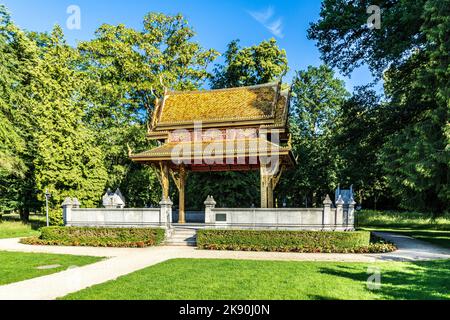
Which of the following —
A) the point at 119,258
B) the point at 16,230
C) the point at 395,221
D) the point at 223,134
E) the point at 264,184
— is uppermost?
the point at 223,134

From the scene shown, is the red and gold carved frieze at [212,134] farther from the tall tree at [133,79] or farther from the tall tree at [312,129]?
the tall tree at [312,129]

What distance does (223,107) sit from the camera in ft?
74.1

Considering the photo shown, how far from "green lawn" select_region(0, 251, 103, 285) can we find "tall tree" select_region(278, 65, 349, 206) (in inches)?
1157

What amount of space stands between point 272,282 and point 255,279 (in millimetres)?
539

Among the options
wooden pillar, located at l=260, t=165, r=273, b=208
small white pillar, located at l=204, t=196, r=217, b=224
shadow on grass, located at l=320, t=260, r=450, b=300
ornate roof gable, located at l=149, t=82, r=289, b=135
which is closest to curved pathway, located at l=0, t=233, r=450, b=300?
shadow on grass, located at l=320, t=260, r=450, b=300

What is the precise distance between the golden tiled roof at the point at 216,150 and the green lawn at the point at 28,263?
8159mm

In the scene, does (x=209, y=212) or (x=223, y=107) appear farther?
(x=223, y=107)

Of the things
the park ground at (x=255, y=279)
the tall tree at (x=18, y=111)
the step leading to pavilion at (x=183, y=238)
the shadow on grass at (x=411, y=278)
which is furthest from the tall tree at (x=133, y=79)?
the shadow on grass at (x=411, y=278)

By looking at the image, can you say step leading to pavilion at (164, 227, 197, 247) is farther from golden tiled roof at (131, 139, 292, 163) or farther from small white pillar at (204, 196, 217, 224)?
golden tiled roof at (131, 139, 292, 163)

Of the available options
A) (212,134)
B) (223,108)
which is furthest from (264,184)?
(223,108)

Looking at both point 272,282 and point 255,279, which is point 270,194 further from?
point 272,282

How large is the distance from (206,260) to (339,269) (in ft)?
15.2

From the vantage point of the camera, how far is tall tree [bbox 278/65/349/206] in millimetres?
37750
